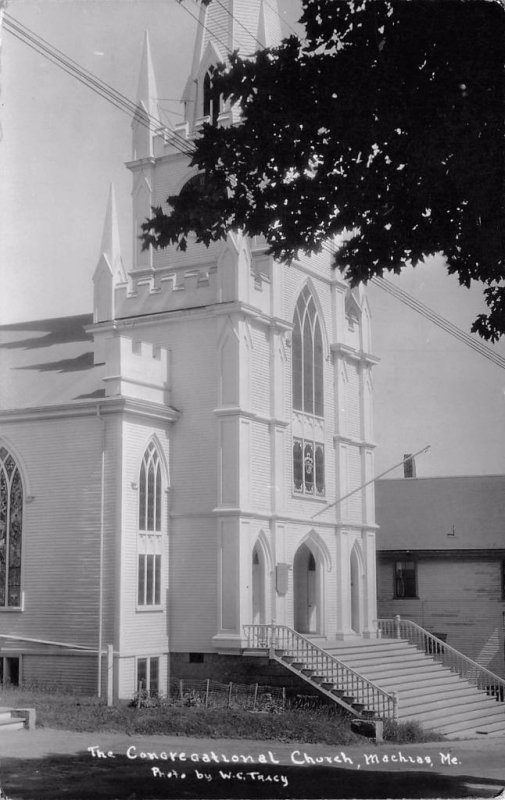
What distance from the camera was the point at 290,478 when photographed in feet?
96.6

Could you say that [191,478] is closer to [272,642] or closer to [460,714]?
[272,642]

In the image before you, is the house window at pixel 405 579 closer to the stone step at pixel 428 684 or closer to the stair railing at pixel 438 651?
the stair railing at pixel 438 651

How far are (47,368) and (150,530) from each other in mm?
4871

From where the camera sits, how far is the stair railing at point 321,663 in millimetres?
24172

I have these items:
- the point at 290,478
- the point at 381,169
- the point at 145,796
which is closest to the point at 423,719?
the point at 290,478

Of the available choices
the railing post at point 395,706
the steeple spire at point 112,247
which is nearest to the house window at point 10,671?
the railing post at point 395,706

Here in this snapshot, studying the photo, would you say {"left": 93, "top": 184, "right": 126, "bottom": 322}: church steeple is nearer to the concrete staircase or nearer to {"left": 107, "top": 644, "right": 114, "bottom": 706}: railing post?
{"left": 107, "top": 644, "right": 114, "bottom": 706}: railing post

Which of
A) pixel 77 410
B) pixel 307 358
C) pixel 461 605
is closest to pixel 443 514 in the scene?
pixel 461 605

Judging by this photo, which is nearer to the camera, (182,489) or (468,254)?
(468,254)

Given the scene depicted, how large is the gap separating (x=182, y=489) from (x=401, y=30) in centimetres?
1544

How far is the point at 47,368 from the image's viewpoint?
2734 cm

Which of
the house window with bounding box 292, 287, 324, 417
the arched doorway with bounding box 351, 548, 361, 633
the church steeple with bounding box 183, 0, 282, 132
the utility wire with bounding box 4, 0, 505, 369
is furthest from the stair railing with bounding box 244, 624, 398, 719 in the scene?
the church steeple with bounding box 183, 0, 282, 132

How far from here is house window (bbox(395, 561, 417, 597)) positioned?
127 feet

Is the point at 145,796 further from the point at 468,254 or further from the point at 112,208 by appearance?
the point at 112,208
